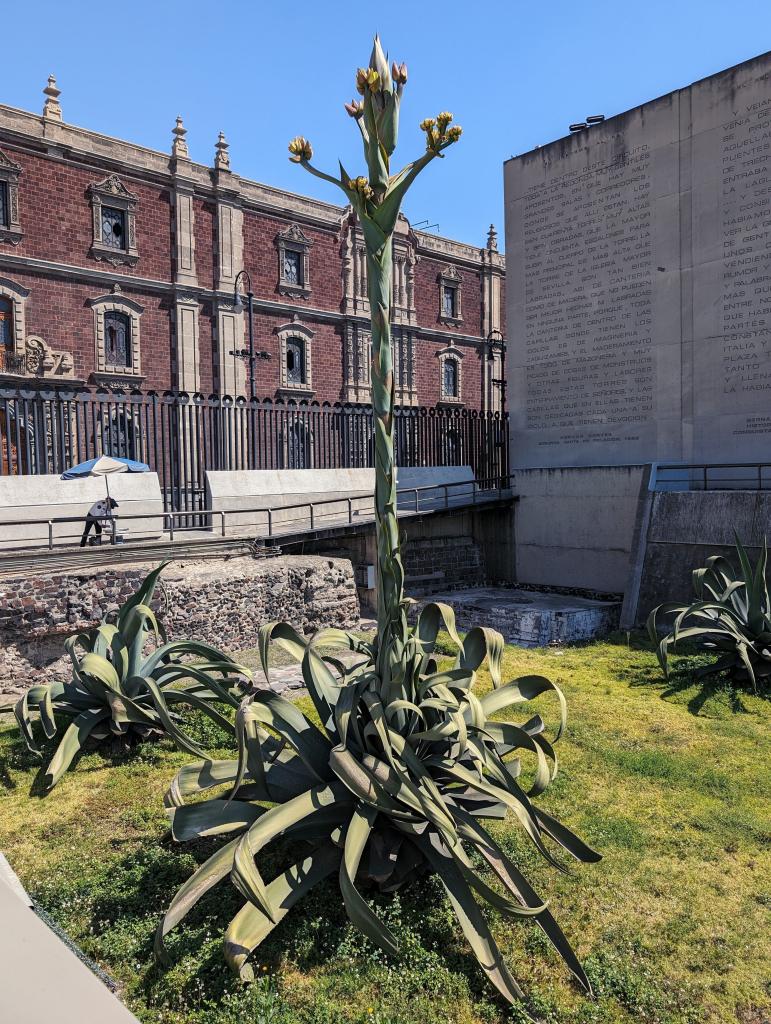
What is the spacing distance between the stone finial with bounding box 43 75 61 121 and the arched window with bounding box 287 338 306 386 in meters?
11.3

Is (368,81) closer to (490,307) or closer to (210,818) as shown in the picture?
(210,818)

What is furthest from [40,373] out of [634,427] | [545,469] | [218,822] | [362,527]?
[218,822]

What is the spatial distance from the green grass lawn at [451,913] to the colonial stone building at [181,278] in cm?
1860

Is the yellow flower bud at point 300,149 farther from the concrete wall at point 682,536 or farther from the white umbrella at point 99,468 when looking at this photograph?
the white umbrella at point 99,468

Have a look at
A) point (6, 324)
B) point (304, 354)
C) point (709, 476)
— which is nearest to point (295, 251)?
point (304, 354)

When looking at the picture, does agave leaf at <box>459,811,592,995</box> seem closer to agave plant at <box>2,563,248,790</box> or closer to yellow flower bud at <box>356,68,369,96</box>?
agave plant at <box>2,563,248,790</box>

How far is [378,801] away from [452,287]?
3629 centimetres

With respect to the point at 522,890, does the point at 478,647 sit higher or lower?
higher

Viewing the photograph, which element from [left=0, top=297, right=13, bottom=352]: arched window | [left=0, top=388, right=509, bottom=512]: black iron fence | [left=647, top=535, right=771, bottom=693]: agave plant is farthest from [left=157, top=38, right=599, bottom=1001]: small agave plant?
[left=0, top=297, right=13, bottom=352]: arched window

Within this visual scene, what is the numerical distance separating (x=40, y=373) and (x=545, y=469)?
714 inches

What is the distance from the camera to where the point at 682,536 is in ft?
35.8

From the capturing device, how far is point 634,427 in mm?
13055

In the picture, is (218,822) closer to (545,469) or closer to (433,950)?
(433,950)

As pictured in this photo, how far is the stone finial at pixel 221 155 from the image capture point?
28.5 metres
